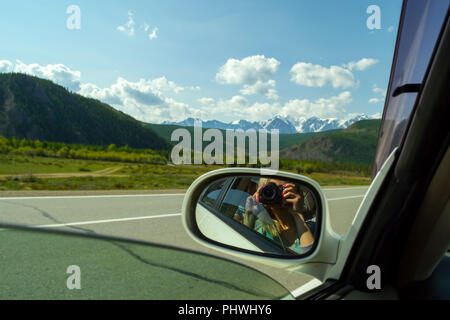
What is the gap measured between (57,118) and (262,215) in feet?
421

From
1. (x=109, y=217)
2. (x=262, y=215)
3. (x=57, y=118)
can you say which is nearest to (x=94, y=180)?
(x=109, y=217)

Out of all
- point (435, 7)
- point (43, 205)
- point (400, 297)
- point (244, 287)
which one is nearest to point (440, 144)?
point (435, 7)

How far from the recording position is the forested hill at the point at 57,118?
3906 inches

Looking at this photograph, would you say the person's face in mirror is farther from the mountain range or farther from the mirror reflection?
the mountain range

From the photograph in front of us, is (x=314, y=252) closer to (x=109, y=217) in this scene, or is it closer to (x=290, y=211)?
(x=290, y=211)

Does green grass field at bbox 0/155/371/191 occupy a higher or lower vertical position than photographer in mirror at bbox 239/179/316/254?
lower

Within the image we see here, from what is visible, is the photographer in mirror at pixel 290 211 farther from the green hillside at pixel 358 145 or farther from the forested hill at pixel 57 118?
the forested hill at pixel 57 118

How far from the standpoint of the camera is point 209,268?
1071mm

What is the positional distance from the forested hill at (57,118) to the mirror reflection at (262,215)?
109393mm

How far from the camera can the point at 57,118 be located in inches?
4405

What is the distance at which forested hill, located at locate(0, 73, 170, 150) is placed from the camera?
9922 centimetres

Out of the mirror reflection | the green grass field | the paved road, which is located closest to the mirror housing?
the mirror reflection

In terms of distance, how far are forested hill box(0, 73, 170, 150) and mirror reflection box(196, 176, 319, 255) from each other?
10939cm

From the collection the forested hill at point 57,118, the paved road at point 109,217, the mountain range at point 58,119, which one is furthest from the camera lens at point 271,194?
the forested hill at point 57,118
